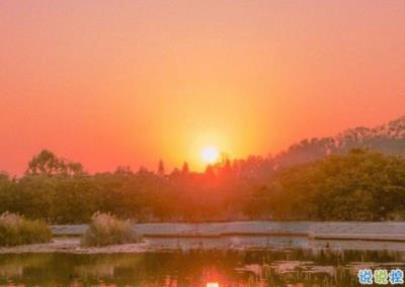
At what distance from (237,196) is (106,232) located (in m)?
20.4

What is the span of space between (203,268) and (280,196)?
25.0 meters

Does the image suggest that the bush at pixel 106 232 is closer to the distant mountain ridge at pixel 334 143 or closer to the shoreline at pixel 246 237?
the shoreline at pixel 246 237

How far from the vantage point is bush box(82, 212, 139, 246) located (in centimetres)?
3183

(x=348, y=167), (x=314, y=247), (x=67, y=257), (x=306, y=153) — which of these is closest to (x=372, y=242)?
(x=314, y=247)

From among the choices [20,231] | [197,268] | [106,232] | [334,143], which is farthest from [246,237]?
[334,143]

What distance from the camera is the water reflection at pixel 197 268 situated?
1864cm

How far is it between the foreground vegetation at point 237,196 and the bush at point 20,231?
1304cm

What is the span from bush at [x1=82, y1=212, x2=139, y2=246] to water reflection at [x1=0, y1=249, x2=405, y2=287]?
3.66 m

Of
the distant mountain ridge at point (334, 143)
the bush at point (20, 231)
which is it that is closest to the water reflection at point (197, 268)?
the bush at point (20, 231)

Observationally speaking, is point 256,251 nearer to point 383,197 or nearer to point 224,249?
point 224,249

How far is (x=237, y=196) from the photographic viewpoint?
5134cm

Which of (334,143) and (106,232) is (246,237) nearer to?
(106,232)

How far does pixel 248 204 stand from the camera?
49.2m

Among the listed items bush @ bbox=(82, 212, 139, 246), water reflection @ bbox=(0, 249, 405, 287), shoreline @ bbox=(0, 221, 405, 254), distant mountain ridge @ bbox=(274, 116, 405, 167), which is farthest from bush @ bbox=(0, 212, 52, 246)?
distant mountain ridge @ bbox=(274, 116, 405, 167)
